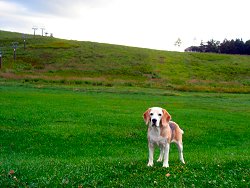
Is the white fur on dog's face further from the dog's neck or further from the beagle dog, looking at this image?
the dog's neck

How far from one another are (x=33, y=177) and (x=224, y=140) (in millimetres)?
21270

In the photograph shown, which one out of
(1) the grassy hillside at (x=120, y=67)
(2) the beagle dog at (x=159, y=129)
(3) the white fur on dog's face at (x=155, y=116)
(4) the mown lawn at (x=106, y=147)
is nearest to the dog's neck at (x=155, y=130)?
(2) the beagle dog at (x=159, y=129)

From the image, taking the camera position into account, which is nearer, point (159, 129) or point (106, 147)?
point (159, 129)

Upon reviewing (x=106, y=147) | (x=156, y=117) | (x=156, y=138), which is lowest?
(x=106, y=147)

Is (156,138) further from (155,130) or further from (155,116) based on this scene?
(155,116)

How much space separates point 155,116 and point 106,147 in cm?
1364

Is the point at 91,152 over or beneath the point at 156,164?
beneath

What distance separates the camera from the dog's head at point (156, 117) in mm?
13945

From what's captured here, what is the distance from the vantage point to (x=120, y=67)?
12400 centimetres

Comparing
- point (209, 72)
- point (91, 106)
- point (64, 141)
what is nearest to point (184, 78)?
point (209, 72)

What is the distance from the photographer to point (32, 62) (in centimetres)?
12419

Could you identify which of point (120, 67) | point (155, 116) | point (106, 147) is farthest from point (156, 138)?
point (120, 67)

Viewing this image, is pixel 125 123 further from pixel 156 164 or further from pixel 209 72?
pixel 209 72

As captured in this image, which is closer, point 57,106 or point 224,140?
point 224,140
